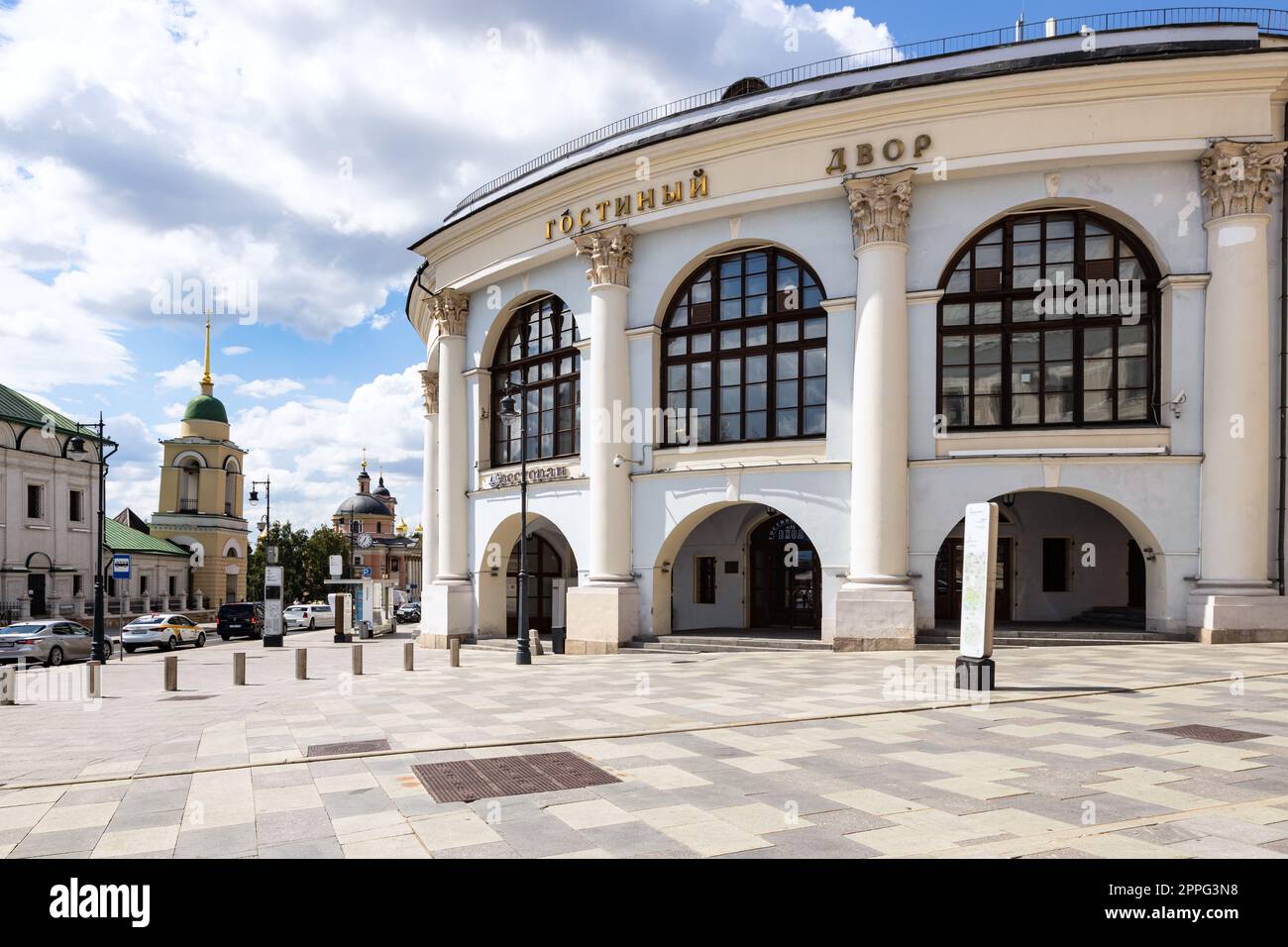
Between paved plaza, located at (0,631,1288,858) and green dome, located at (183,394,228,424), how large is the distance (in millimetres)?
66710

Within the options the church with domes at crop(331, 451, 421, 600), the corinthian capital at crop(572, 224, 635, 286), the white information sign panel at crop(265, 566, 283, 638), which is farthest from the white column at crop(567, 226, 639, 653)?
the church with domes at crop(331, 451, 421, 600)

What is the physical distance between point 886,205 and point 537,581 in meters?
17.9

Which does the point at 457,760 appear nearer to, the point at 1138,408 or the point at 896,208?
the point at 896,208

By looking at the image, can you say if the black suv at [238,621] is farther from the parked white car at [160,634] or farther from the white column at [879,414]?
the white column at [879,414]

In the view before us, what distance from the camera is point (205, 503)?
76.1 m

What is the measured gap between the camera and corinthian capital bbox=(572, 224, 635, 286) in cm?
2444

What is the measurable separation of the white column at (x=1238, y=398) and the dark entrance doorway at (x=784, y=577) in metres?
9.93

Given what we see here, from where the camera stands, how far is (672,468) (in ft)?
78.3

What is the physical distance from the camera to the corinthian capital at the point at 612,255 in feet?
80.2

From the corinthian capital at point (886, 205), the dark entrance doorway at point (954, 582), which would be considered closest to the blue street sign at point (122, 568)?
the dark entrance doorway at point (954, 582)

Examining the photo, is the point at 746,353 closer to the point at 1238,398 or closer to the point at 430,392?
the point at 1238,398

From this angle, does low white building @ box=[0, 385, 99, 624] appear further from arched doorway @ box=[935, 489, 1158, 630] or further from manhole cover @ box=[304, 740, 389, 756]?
manhole cover @ box=[304, 740, 389, 756]
